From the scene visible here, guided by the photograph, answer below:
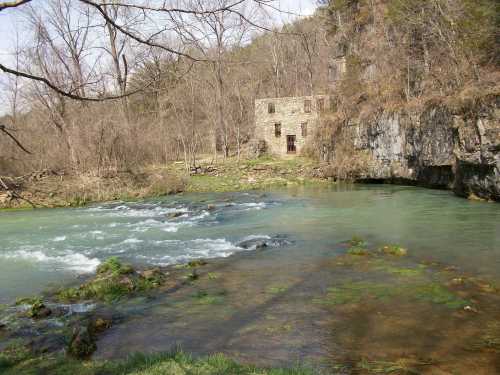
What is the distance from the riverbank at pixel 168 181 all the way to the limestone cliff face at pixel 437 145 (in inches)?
177

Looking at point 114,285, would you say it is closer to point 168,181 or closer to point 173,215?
point 173,215

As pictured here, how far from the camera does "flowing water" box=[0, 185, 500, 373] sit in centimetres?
689

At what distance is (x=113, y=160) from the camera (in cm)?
2803

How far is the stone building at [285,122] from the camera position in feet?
137

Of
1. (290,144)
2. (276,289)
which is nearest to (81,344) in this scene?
(276,289)

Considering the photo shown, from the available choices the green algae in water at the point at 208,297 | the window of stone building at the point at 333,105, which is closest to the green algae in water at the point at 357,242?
the green algae in water at the point at 208,297

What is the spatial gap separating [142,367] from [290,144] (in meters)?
38.6

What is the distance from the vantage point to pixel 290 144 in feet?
141

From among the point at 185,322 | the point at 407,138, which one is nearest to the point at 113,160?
the point at 407,138

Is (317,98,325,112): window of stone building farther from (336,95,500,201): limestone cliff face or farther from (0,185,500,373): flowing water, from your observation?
(0,185,500,373): flowing water

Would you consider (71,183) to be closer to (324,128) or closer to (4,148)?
(4,148)

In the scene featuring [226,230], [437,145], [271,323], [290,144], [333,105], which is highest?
[333,105]

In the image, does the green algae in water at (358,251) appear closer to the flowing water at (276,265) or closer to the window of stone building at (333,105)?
the flowing water at (276,265)

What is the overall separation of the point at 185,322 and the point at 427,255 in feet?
21.6
